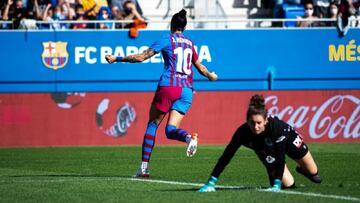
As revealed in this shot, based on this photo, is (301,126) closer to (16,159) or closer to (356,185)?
(16,159)

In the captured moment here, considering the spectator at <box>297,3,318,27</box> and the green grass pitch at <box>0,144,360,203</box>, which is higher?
the spectator at <box>297,3,318,27</box>

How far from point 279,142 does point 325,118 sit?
15390mm

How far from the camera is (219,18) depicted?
27672mm

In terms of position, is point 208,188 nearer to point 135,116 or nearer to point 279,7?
point 135,116

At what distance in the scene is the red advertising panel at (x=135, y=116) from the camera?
25125 mm

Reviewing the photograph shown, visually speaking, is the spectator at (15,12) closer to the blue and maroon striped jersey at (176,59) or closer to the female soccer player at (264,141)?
the blue and maroon striped jersey at (176,59)

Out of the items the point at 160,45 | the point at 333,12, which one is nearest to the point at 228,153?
the point at 160,45

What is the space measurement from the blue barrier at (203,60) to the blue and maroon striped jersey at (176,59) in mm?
11841

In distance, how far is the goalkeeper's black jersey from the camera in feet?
35.1

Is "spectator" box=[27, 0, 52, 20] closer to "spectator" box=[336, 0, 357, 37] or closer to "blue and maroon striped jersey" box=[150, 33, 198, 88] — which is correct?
"spectator" box=[336, 0, 357, 37]

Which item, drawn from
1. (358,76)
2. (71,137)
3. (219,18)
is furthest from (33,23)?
(358,76)

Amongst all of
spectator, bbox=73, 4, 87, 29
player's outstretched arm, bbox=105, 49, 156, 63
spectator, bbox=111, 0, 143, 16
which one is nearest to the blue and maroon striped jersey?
player's outstretched arm, bbox=105, 49, 156, 63

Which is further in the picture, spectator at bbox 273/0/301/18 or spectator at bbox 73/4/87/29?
spectator at bbox 273/0/301/18

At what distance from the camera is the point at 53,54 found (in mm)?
25797
